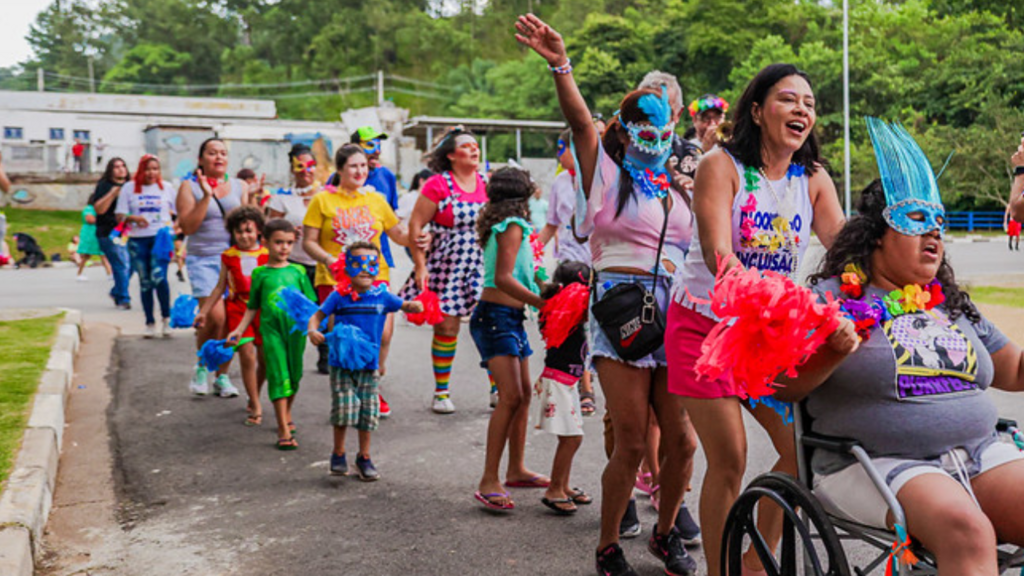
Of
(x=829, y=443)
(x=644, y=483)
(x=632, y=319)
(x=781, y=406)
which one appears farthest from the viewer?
(x=644, y=483)

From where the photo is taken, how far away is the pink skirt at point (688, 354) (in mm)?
3557

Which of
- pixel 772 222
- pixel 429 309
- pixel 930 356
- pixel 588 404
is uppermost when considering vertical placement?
pixel 772 222

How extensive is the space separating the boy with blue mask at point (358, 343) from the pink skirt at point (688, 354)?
8.17ft

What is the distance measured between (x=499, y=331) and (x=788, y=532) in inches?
102

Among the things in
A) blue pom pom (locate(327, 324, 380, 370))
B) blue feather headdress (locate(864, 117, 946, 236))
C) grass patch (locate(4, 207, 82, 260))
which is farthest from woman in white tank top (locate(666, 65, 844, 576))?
grass patch (locate(4, 207, 82, 260))

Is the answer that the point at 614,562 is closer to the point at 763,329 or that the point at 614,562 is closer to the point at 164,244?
the point at 763,329

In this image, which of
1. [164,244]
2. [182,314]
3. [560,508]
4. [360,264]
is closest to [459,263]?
[360,264]

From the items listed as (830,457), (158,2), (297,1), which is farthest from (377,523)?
(158,2)

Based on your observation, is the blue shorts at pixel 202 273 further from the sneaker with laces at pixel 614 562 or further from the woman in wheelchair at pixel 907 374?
the woman in wheelchair at pixel 907 374

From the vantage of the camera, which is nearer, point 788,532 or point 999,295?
point 788,532

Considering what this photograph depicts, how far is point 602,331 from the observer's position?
4195 millimetres

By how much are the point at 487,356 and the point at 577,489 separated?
84 cm

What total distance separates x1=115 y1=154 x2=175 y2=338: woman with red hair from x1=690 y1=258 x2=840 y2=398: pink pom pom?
27.5 feet

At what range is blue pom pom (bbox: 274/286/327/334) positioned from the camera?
6055 mm
